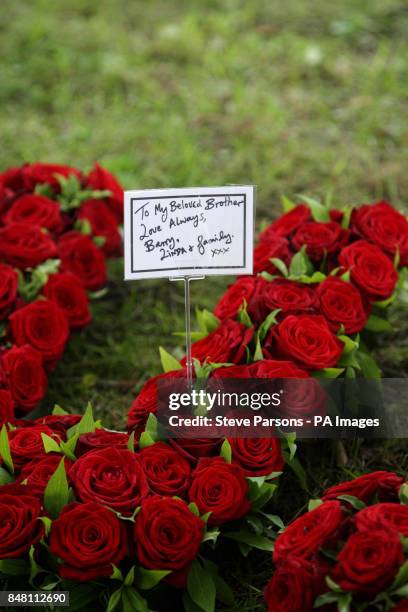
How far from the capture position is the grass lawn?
2420mm

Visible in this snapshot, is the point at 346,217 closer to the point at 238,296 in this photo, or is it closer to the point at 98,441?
the point at 238,296

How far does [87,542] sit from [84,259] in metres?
1.02

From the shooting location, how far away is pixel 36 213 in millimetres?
2246

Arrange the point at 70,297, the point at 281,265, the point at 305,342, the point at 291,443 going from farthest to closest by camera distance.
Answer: the point at 70,297, the point at 281,265, the point at 305,342, the point at 291,443

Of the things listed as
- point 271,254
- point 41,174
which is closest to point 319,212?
point 271,254

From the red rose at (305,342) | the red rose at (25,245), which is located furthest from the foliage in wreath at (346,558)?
the red rose at (25,245)

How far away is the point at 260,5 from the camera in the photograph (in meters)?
4.00

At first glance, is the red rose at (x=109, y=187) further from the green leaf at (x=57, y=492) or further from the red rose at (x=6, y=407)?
the green leaf at (x=57, y=492)

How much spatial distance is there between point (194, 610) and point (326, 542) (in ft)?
0.94

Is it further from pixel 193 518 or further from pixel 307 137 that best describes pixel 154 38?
pixel 193 518

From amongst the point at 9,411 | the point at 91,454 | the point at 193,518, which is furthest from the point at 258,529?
the point at 9,411

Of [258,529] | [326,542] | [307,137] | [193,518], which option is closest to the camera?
[326,542]

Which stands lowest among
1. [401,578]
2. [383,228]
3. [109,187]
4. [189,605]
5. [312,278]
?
[189,605]

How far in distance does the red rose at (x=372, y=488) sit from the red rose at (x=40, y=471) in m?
0.46
